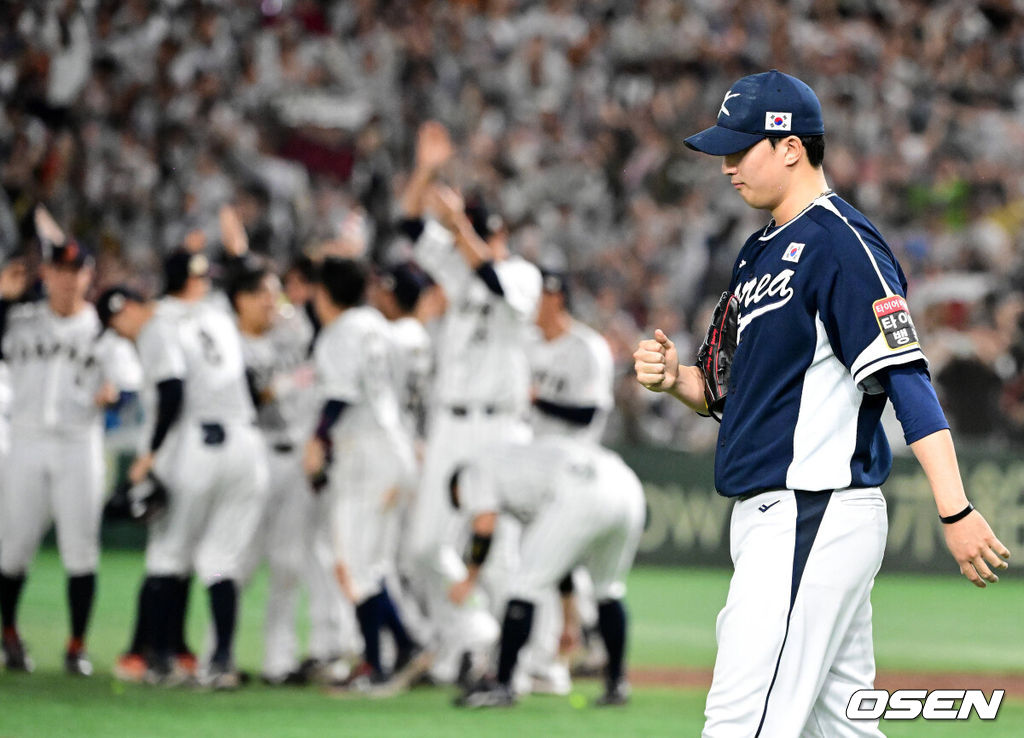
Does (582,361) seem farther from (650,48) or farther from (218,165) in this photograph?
(650,48)

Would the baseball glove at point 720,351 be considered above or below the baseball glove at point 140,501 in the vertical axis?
above

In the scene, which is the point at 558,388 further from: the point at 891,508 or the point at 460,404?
the point at 891,508

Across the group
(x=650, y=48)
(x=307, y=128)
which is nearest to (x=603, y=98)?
(x=650, y=48)

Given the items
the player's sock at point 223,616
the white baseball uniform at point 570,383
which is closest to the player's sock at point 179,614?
the player's sock at point 223,616

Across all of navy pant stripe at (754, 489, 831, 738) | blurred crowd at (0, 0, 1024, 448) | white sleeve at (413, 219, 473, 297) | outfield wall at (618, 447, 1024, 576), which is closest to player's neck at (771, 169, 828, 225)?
navy pant stripe at (754, 489, 831, 738)

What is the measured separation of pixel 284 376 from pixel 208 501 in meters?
1.09

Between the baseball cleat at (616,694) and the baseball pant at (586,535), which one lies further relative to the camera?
the baseball cleat at (616,694)

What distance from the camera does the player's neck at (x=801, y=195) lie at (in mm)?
3859

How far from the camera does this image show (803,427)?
3709 millimetres

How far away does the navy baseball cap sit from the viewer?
3.80m

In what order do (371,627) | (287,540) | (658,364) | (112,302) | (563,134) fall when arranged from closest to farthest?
(658,364)
(371,627)
(287,540)
(112,302)
(563,134)

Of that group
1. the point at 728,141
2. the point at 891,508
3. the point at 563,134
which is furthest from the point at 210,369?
the point at 563,134

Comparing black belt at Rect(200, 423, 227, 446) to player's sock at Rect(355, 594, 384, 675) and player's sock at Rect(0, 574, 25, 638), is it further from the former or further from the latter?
player's sock at Rect(0, 574, 25, 638)

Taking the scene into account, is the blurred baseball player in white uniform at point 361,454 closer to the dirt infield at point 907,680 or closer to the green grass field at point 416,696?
the green grass field at point 416,696
